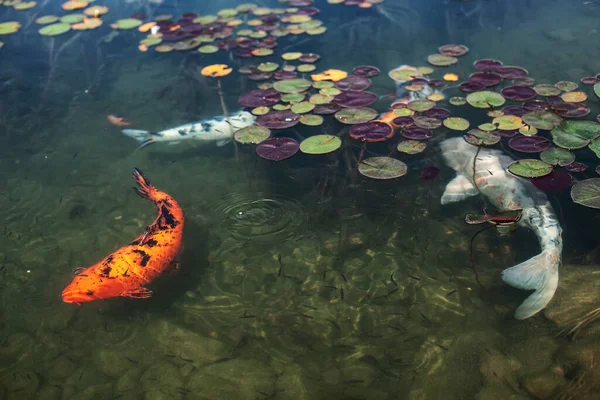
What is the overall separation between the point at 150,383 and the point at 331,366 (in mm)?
1149

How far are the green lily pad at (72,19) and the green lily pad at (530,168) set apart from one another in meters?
7.08

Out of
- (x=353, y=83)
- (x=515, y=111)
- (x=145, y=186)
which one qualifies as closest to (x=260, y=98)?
(x=353, y=83)

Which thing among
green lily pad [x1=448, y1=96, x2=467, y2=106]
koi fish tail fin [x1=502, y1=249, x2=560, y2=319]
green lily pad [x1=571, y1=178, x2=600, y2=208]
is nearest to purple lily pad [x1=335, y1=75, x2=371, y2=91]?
green lily pad [x1=448, y1=96, x2=467, y2=106]

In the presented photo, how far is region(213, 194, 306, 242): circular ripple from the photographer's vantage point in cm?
414

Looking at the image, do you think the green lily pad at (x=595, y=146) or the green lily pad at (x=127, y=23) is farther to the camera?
the green lily pad at (x=127, y=23)

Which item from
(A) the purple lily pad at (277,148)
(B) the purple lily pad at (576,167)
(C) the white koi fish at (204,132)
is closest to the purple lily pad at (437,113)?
(B) the purple lily pad at (576,167)

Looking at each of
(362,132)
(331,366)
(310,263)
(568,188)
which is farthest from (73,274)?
(568,188)

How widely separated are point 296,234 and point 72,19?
626cm

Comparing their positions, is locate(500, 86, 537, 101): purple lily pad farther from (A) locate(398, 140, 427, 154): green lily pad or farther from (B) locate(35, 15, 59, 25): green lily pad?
(B) locate(35, 15, 59, 25): green lily pad

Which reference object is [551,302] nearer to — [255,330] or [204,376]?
[255,330]

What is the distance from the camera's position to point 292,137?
5129 mm

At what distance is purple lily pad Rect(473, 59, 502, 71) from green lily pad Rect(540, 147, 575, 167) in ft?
5.73

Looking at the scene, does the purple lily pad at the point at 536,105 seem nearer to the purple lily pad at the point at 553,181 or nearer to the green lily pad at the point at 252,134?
the purple lily pad at the point at 553,181

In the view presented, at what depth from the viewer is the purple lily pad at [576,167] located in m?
4.16
